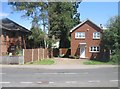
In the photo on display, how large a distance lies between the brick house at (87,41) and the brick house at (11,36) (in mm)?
9484

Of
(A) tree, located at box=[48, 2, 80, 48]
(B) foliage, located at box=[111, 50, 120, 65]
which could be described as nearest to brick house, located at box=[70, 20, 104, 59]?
(A) tree, located at box=[48, 2, 80, 48]

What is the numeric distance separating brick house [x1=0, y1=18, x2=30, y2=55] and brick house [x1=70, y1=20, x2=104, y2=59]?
31.1 feet

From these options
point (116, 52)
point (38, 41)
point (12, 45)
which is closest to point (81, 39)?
point (38, 41)

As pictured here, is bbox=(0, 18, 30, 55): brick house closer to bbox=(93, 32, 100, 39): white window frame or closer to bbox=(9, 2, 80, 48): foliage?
bbox=(9, 2, 80, 48): foliage

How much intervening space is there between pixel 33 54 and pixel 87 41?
51.3 feet

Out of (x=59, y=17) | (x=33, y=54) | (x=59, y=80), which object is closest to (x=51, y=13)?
(x=59, y=17)

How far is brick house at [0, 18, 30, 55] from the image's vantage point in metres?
53.4

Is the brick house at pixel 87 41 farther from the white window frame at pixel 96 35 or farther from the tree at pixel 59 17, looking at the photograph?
the tree at pixel 59 17

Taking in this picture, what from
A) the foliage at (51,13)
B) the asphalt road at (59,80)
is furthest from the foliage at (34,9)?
the asphalt road at (59,80)

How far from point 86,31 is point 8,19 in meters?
14.8

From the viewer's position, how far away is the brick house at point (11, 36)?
5344 cm

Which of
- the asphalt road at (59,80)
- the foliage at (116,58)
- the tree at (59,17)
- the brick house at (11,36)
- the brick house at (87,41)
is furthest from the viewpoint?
the brick house at (87,41)

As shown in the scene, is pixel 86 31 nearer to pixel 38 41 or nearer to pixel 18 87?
pixel 38 41

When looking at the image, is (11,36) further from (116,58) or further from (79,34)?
(116,58)
